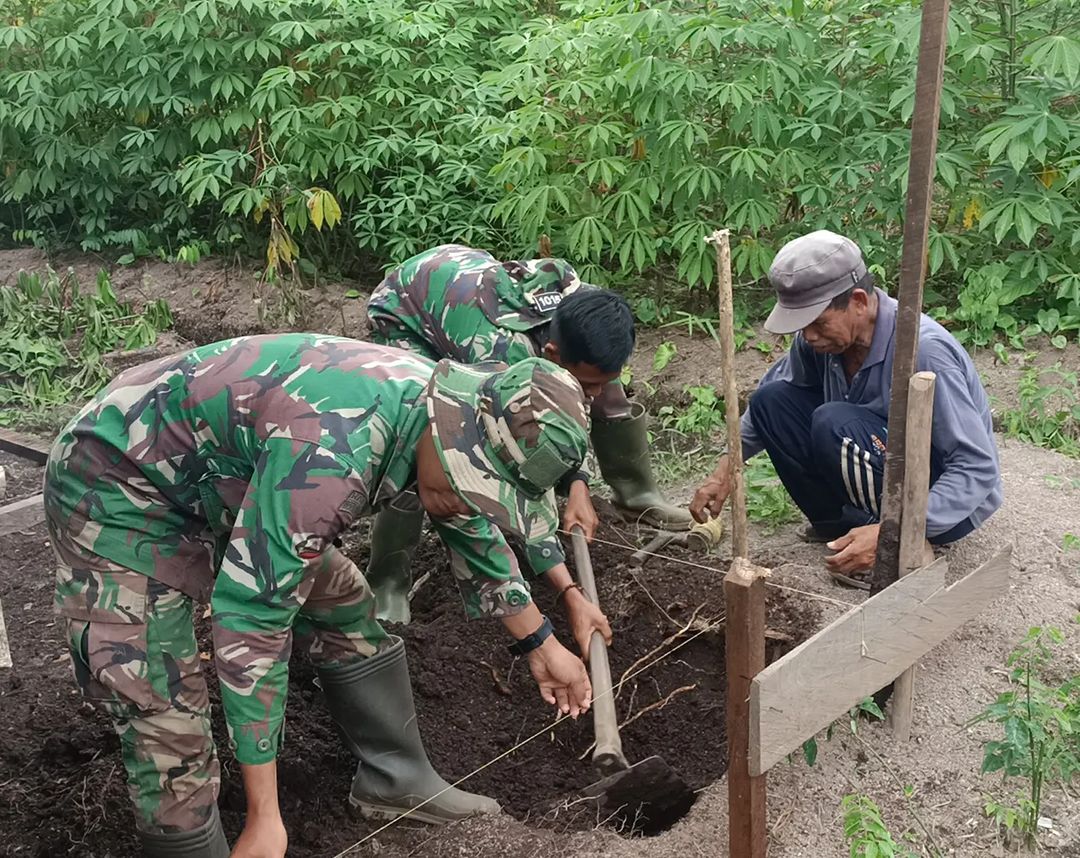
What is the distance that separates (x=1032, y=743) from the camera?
8.30 feet

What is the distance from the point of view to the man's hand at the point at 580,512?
11.6 feet

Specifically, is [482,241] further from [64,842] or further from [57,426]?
[64,842]

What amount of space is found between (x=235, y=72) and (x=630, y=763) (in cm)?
531

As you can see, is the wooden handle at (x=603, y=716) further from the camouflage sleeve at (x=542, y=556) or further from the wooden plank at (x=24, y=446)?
the wooden plank at (x=24, y=446)

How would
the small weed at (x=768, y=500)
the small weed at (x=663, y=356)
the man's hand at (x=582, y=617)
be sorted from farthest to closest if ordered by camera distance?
the small weed at (x=663, y=356), the small weed at (x=768, y=500), the man's hand at (x=582, y=617)

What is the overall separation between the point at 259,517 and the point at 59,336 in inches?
217

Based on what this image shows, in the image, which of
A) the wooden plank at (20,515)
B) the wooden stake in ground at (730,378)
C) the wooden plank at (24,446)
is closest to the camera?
the wooden stake in ground at (730,378)

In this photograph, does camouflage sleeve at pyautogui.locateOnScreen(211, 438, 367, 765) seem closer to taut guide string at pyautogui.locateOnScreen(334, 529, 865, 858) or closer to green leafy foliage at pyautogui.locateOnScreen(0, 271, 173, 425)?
taut guide string at pyautogui.locateOnScreen(334, 529, 865, 858)

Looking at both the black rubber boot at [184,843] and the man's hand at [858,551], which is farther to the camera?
the man's hand at [858,551]

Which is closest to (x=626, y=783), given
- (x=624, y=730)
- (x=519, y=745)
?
(x=519, y=745)

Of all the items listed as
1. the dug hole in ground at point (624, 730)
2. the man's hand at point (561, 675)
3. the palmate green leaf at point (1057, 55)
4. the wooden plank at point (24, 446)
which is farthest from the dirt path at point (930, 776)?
the wooden plank at point (24, 446)

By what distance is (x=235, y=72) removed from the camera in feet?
22.5

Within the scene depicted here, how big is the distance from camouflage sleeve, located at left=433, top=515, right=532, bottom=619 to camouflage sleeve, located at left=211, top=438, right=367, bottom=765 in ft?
1.19

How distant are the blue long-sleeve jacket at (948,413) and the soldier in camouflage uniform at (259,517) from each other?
3.71 feet
